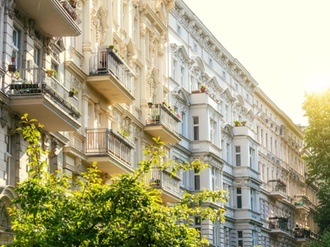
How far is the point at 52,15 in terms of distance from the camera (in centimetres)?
2588

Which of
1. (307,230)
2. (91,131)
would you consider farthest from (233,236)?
(91,131)

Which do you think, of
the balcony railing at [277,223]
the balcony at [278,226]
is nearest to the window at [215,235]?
the balcony at [278,226]

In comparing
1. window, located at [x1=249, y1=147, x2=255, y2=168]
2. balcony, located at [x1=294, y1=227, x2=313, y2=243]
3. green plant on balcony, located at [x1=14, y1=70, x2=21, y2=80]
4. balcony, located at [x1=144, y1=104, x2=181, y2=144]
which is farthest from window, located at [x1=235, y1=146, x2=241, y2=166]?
green plant on balcony, located at [x1=14, y1=70, x2=21, y2=80]

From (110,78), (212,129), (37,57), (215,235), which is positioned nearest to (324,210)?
Answer: (215,235)

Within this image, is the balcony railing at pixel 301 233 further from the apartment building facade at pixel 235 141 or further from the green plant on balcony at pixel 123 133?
the green plant on balcony at pixel 123 133

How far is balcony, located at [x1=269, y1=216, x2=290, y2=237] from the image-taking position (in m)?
67.9

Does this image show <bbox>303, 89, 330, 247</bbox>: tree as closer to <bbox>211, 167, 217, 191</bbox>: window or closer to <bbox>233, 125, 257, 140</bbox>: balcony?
<bbox>233, 125, 257, 140</bbox>: balcony

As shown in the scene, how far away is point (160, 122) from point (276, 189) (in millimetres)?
32677

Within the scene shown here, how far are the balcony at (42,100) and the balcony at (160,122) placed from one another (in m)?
13.2

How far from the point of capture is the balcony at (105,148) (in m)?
31.2

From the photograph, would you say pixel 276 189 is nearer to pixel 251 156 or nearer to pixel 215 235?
pixel 251 156

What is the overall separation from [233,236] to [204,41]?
13737mm

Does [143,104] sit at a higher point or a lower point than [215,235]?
higher

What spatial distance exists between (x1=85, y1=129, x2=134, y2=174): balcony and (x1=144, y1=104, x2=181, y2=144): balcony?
694 cm
